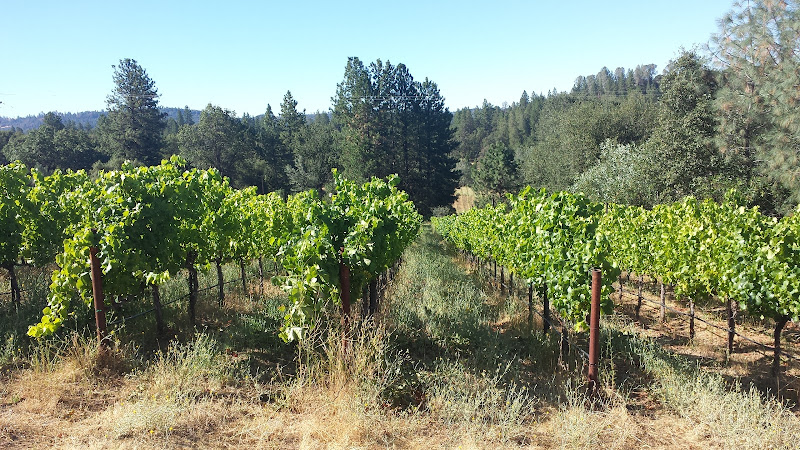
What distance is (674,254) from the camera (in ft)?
25.8

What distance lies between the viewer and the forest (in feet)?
62.0

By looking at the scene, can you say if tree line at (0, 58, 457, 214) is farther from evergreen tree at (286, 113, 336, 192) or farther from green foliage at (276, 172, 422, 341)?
green foliage at (276, 172, 422, 341)

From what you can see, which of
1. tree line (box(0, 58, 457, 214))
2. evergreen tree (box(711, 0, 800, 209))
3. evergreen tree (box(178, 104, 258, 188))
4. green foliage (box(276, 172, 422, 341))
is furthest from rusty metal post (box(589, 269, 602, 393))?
evergreen tree (box(178, 104, 258, 188))

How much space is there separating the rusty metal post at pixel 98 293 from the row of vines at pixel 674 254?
561cm

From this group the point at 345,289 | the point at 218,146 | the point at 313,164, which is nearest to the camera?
the point at 345,289

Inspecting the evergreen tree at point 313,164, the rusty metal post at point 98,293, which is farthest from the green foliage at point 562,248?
the evergreen tree at point 313,164

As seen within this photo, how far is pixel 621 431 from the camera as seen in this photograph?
4.05 metres

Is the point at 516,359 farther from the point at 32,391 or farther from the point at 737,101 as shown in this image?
the point at 737,101

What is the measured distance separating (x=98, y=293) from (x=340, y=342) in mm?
3075

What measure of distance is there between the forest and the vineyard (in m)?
15.2

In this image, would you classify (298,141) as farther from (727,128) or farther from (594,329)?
(594,329)

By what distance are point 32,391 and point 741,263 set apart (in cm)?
868

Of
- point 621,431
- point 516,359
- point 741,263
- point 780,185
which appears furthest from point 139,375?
point 780,185

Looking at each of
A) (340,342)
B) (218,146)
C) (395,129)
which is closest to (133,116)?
(218,146)
